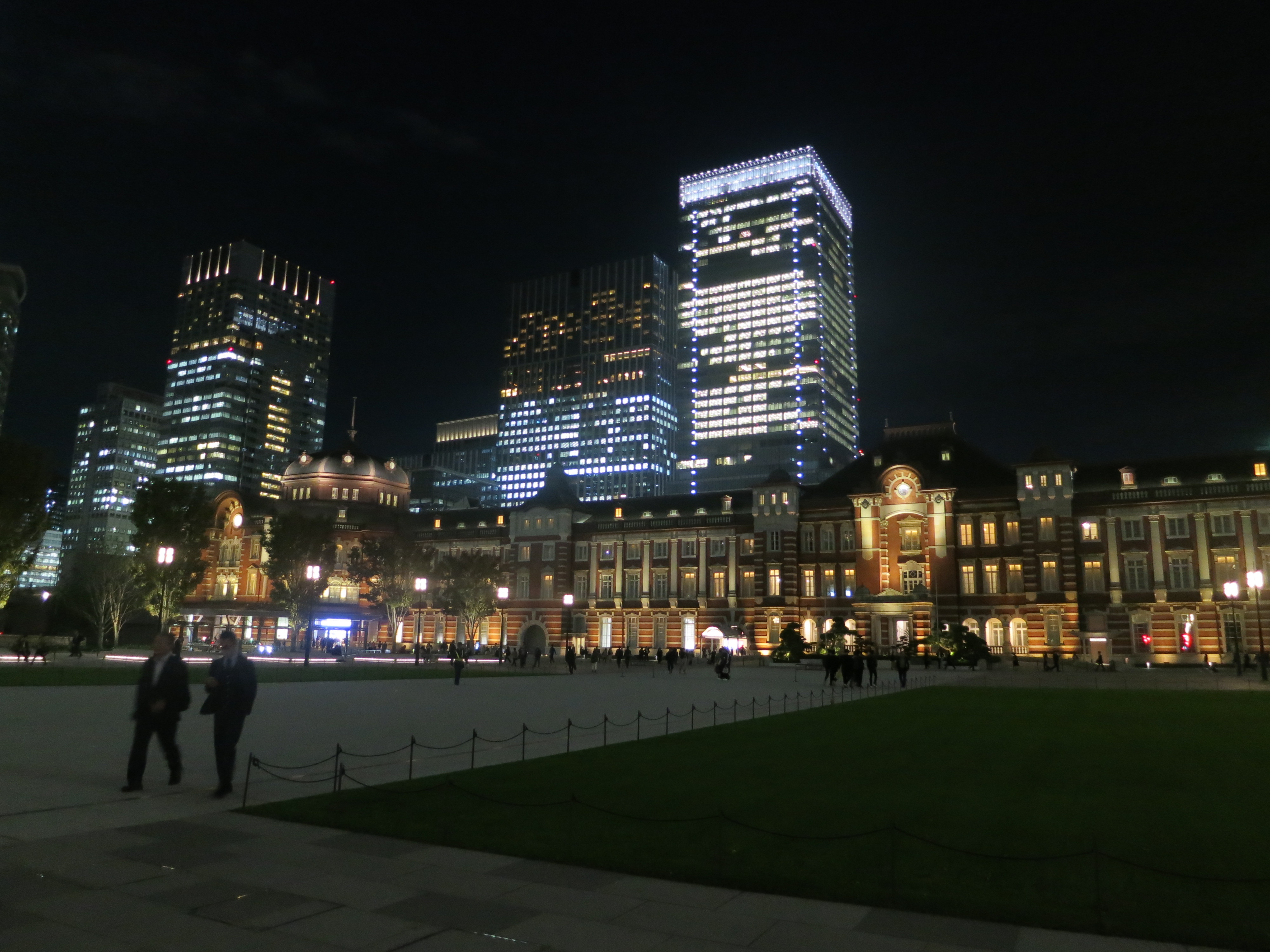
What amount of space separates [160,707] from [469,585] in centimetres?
6278

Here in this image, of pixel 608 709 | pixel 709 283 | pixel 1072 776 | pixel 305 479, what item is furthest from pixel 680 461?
pixel 1072 776

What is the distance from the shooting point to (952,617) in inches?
2773

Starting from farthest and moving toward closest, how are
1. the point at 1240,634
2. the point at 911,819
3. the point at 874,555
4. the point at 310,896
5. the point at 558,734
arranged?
the point at 874,555 < the point at 1240,634 < the point at 558,734 < the point at 911,819 < the point at 310,896

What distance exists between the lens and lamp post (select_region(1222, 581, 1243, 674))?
47.0 metres

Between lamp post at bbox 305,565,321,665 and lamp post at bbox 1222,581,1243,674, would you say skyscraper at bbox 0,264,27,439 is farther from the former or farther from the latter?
lamp post at bbox 1222,581,1243,674

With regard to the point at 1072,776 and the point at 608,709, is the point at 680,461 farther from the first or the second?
the point at 1072,776

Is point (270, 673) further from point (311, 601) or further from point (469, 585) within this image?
point (469, 585)

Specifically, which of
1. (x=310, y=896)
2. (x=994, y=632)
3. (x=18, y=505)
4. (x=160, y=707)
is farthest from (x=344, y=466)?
(x=310, y=896)

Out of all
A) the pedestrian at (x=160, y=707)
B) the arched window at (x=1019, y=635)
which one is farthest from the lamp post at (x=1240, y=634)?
the pedestrian at (x=160, y=707)

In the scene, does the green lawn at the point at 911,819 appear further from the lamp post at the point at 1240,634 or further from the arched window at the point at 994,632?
the arched window at the point at 994,632

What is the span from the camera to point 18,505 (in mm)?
47969

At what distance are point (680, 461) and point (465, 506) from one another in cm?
7428

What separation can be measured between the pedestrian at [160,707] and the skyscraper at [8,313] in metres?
156

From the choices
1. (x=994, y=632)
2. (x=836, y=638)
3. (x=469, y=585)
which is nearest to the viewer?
(x=836, y=638)
